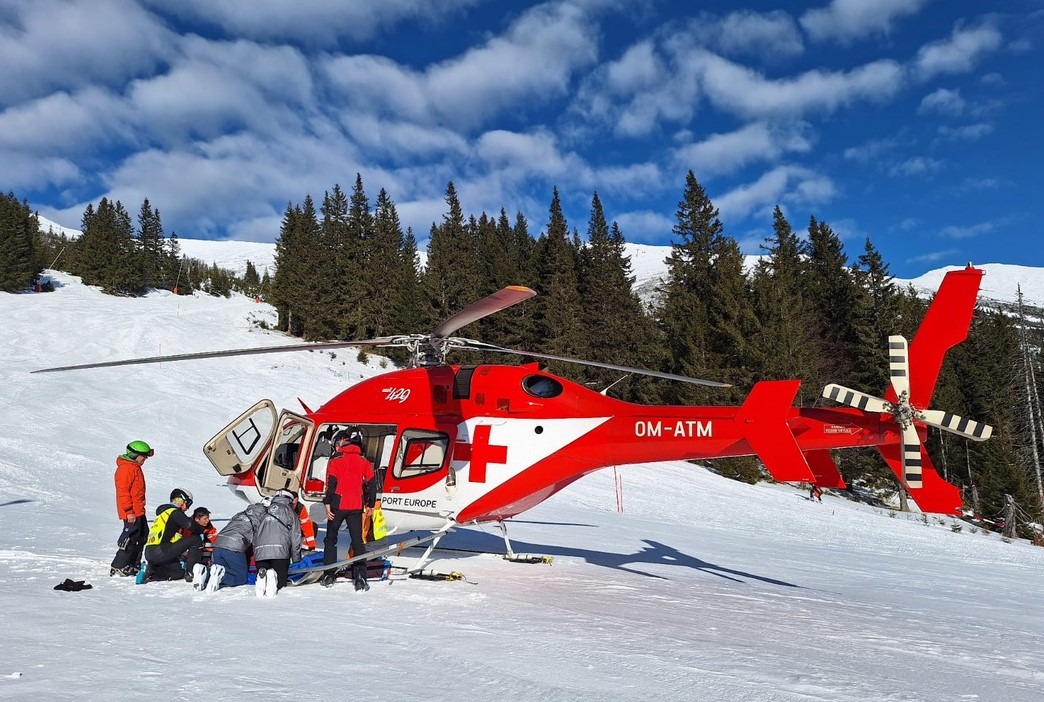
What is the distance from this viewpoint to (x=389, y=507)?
9.47m

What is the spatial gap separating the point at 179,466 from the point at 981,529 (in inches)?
1142

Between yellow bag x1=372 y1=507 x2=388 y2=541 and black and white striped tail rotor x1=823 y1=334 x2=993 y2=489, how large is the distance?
618 cm

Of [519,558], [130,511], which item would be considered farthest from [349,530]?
[519,558]

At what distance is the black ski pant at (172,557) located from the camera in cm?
736

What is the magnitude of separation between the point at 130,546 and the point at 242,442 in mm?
2651

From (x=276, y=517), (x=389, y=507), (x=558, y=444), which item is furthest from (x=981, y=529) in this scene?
(x=276, y=517)

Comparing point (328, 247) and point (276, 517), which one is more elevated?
point (328, 247)

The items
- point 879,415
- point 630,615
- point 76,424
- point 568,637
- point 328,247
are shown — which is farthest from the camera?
point 328,247

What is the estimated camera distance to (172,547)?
747 centimetres

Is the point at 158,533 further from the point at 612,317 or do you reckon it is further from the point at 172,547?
the point at 612,317

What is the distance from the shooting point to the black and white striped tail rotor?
8500mm

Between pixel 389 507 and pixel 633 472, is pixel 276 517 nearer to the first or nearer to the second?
pixel 389 507

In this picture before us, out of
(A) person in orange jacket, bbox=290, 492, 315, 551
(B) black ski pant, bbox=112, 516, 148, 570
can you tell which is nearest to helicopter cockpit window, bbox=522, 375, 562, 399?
(A) person in orange jacket, bbox=290, 492, 315, 551

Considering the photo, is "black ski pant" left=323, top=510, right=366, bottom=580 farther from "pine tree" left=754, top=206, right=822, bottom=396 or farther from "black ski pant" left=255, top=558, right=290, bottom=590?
"pine tree" left=754, top=206, right=822, bottom=396
